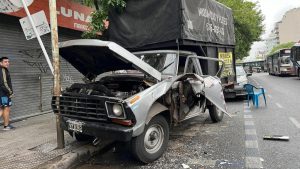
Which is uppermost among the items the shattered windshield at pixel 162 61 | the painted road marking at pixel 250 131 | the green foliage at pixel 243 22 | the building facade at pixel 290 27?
the building facade at pixel 290 27

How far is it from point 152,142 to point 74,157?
4.44 feet

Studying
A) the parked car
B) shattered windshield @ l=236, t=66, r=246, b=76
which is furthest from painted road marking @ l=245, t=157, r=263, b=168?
shattered windshield @ l=236, t=66, r=246, b=76

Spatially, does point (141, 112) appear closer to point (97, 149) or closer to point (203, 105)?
point (97, 149)

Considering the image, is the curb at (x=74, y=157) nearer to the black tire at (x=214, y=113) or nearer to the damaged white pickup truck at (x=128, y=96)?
the damaged white pickup truck at (x=128, y=96)

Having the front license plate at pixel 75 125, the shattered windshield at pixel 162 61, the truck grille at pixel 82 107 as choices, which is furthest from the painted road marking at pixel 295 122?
the front license plate at pixel 75 125

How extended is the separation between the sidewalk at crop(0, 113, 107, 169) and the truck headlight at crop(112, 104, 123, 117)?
4.18ft

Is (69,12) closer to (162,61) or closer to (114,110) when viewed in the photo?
(162,61)

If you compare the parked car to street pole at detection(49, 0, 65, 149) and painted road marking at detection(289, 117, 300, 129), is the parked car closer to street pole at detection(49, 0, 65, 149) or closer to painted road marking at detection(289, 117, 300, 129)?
painted road marking at detection(289, 117, 300, 129)

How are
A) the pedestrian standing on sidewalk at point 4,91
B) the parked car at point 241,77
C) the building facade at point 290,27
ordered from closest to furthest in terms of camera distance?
the pedestrian standing on sidewalk at point 4,91, the parked car at point 241,77, the building facade at point 290,27

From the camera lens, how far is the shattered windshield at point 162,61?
6426mm

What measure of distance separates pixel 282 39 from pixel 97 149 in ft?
411

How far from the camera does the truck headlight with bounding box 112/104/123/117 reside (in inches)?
186

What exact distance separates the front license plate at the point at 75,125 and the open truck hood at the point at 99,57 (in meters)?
1.22

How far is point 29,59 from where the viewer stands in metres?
9.73
